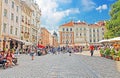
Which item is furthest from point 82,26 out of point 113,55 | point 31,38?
point 113,55

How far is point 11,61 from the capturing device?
62.0 ft

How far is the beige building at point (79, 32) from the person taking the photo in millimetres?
111062

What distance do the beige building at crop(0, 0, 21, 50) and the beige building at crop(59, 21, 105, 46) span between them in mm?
60257

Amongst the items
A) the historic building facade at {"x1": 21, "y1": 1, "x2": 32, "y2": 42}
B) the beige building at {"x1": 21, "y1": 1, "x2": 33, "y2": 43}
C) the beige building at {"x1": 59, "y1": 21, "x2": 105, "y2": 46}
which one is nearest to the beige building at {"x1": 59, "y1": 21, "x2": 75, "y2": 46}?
the beige building at {"x1": 59, "y1": 21, "x2": 105, "y2": 46}

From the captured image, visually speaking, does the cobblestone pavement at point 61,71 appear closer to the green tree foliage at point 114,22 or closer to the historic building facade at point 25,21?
the green tree foliage at point 114,22

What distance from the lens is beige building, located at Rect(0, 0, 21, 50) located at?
40219mm

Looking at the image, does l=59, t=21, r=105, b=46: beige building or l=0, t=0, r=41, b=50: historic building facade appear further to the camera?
l=59, t=21, r=105, b=46: beige building

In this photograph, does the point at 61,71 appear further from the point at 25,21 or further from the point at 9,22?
the point at 25,21

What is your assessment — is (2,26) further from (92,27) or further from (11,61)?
(92,27)

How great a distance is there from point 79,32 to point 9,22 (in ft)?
232

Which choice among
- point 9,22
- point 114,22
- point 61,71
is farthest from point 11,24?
point 61,71

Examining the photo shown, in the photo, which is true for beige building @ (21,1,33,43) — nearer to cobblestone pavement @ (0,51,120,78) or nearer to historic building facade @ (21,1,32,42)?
historic building facade @ (21,1,32,42)

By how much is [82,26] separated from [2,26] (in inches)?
2958

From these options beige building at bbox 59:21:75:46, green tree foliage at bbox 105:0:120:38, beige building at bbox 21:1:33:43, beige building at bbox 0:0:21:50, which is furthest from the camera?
beige building at bbox 59:21:75:46
